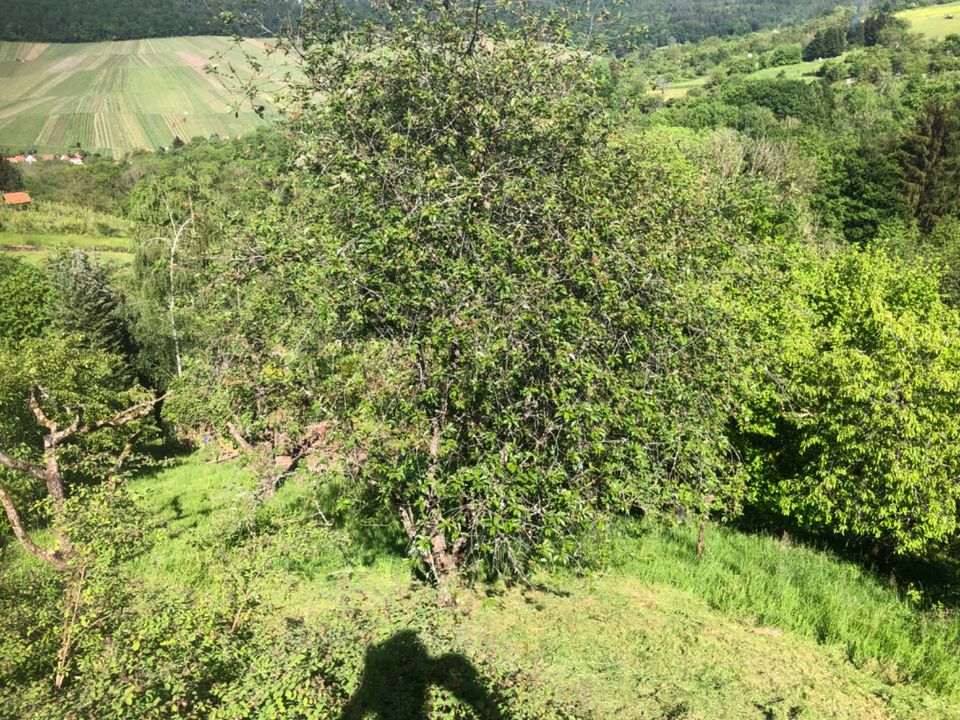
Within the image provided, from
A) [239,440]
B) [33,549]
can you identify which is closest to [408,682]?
[239,440]

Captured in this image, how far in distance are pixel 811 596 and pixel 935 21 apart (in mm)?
146882

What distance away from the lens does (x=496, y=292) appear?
7.16 meters

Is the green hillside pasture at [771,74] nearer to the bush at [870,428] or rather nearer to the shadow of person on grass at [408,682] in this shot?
the bush at [870,428]

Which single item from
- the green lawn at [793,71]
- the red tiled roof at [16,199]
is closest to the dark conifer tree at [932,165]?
the green lawn at [793,71]

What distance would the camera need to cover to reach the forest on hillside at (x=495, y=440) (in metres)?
6.87

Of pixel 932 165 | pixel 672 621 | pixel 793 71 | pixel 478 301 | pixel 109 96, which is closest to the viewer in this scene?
pixel 478 301

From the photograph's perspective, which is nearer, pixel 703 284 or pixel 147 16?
pixel 703 284

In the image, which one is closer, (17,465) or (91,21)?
(17,465)

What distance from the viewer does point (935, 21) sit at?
4437 inches

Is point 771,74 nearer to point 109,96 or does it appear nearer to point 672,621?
point 672,621

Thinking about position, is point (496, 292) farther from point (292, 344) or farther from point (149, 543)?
point (149, 543)

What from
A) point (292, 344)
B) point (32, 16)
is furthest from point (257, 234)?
point (32, 16)

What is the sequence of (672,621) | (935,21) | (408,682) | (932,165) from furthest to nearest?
(935,21), (932,165), (672,621), (408,682)

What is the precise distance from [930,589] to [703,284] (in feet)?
24.6
